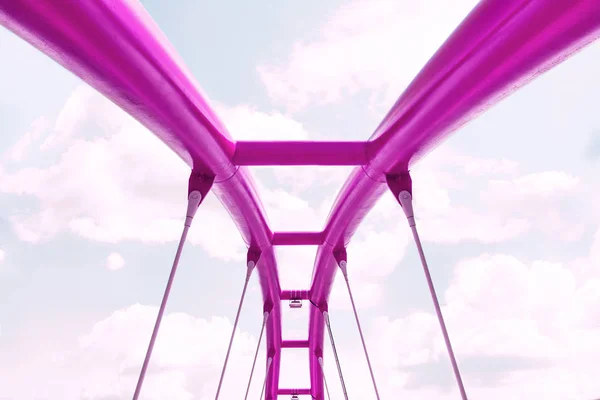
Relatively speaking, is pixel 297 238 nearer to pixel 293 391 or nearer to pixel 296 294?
pixel 296 294

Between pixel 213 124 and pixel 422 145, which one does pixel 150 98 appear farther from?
pixel 422 145

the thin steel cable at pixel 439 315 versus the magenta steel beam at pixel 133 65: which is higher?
the magenta steel beam at pixel 133 65

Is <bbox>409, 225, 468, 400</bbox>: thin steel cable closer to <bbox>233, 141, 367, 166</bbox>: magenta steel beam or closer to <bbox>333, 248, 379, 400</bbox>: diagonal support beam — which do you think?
<bbox>233, 141, 367, 166</bbox>: magenta steel beam

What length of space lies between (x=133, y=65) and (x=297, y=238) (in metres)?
6.96

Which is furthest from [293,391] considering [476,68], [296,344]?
[476,68]

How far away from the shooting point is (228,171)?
6.66 m

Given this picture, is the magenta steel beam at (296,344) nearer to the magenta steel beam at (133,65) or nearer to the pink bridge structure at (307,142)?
the pink bridge structure at (307,142)

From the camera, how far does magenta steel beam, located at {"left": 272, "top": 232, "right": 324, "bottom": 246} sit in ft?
34.6

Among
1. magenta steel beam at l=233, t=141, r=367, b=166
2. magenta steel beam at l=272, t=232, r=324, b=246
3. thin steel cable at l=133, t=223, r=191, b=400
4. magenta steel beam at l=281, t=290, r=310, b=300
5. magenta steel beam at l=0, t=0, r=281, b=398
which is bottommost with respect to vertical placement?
thin steel cable at l=133, t=223, r=191, b=400

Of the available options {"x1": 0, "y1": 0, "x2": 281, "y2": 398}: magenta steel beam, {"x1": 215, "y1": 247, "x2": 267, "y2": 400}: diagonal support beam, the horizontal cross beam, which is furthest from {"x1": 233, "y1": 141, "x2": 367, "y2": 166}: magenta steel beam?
the horizontal cross beam

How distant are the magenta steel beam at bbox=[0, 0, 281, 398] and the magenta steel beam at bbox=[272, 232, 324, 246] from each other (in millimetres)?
3843

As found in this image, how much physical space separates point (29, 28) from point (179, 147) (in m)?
2.39

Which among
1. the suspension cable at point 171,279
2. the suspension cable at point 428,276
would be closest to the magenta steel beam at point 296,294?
the suspension cable at point 428,276

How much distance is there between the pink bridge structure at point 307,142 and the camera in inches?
139
